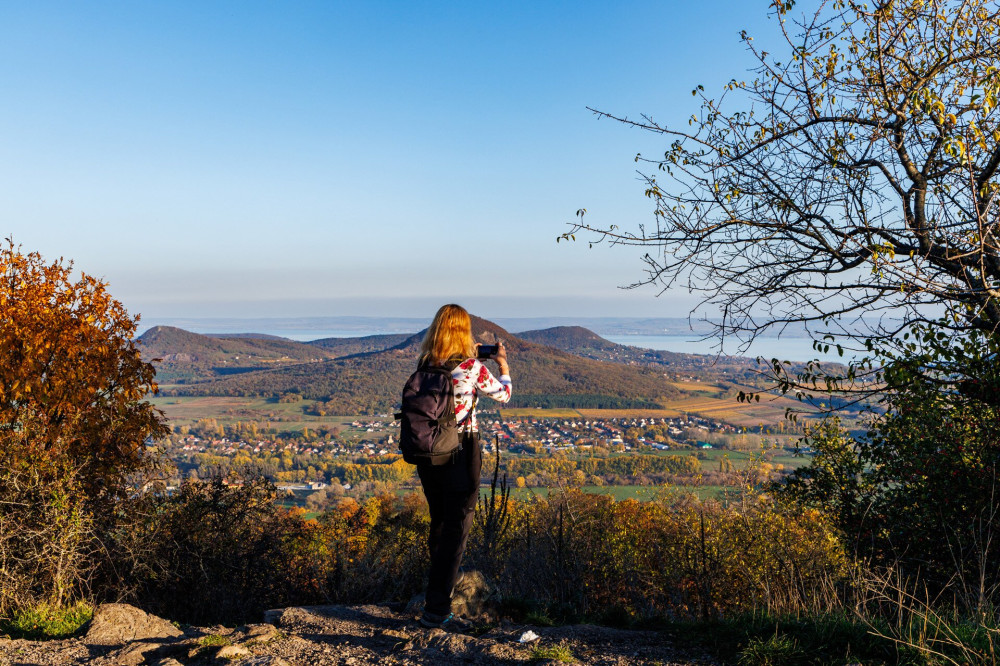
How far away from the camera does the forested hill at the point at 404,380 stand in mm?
75625

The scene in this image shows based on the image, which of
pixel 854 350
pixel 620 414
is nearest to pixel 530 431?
pixel 620 414

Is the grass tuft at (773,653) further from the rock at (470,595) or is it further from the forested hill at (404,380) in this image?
the forested hill at (404,380)

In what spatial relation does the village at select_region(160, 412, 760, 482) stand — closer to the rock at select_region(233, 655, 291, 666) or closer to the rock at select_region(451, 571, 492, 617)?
the rock at select_region(451, 571, 492, 617)

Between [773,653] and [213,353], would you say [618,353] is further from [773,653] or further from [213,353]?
[773,653]

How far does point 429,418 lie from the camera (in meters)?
3.92

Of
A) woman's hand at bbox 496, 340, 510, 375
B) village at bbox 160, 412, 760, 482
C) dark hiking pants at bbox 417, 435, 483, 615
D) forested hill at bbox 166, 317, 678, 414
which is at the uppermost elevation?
woman's hand at bbox 496, 340, 510, 375

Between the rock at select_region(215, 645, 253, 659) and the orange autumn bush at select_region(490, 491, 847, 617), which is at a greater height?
the rock at select_region(215, 645, 253, 659)

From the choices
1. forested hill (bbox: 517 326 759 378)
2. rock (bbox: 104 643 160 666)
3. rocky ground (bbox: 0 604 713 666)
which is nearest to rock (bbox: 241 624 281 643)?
rocky ground (bbox: 0 604 713 666)

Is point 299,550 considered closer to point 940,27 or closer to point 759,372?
point 759,372

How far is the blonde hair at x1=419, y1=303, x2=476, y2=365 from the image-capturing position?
404 cm

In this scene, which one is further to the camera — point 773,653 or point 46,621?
point 46,621

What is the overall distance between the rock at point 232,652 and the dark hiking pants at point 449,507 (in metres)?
1.23

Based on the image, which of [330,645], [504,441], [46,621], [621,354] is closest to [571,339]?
[621,354]

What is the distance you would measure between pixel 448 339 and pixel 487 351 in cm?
30
